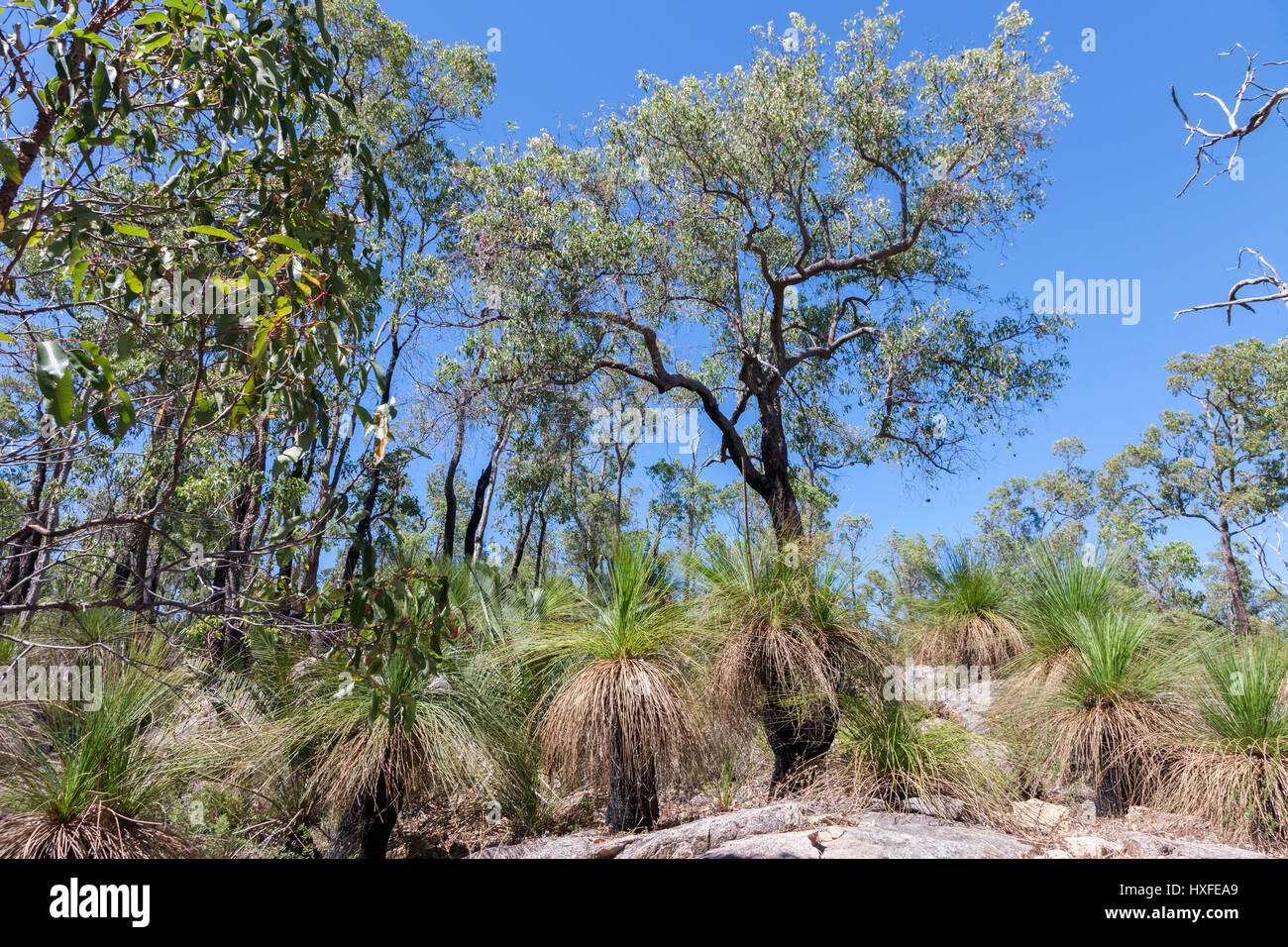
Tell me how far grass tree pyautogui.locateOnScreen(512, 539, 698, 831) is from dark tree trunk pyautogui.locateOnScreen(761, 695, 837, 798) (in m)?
0.69

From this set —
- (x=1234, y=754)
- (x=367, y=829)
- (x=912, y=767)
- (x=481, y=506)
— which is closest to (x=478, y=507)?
(x=481, y=506)

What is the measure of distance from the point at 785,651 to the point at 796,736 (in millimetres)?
666

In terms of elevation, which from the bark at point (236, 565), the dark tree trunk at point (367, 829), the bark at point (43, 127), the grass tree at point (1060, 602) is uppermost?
the bark at point (43, 127)

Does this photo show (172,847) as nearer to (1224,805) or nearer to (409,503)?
(1224,805)

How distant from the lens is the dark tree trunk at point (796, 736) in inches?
189

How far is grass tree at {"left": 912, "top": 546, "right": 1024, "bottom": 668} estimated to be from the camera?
23.3 ft

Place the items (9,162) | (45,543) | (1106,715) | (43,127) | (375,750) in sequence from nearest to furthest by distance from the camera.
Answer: (9,162) < (43,127) < (45,543) < (375,750) < (1106,715)

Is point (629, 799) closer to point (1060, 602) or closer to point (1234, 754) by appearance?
point (1234, 754)

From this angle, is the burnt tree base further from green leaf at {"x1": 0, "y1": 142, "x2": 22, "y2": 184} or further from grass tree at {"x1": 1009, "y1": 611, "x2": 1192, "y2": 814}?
green leaf at {"x1": 0, "y1": 142, "x2": 22, "y2": 184}

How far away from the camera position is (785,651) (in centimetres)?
471

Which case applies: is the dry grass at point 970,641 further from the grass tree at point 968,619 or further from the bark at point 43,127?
the bark at point 43,127

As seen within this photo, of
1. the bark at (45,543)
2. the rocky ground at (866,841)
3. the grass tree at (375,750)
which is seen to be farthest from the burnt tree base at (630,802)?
the bark at (45,543)

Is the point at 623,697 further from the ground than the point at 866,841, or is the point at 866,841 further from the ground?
the point at 623,697

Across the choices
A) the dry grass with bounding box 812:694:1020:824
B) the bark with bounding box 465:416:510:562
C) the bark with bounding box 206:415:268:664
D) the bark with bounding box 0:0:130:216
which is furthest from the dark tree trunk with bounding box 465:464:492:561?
A: the bark with bounding box 0:0:130:216
